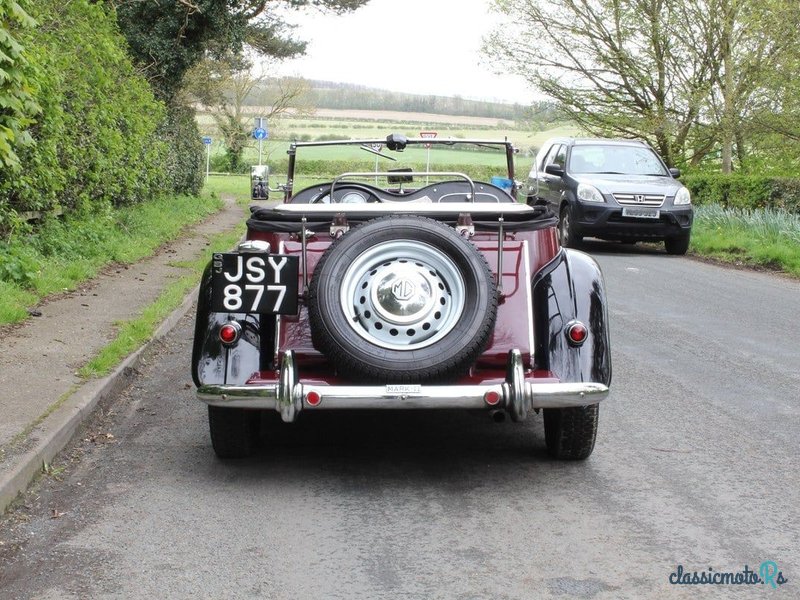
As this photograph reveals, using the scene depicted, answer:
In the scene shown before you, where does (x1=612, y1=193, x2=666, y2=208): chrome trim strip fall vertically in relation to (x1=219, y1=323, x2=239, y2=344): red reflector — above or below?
below

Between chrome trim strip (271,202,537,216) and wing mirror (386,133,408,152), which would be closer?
chrome trim strip (271,202,537,216)

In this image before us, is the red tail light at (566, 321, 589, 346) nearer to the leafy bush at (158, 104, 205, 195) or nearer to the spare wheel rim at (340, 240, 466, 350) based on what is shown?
the spare wheel rim at (340, 240, 466, 350)

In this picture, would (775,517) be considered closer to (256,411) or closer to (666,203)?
(256,411)

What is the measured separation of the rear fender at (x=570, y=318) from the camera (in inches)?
216

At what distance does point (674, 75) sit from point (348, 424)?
77.7 ft

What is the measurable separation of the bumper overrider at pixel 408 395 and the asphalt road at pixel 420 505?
1.45ft

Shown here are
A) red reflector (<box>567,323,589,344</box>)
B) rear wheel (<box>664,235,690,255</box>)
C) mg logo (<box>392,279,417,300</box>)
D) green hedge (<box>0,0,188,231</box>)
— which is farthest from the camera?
rear wheel (<box>664,235,690,255</box>)

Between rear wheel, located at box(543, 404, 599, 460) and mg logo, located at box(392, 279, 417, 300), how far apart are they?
1.04 metres

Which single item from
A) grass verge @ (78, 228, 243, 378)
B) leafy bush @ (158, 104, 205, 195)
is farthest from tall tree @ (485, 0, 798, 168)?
grass verge @ (78, 228, 243, 378)

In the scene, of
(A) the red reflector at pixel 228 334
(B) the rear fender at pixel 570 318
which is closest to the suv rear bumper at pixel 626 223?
(B) the rear fender at pixel 570 318

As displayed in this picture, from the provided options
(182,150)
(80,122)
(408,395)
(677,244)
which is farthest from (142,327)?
(182,150)

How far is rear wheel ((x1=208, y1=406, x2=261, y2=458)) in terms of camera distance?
5.73 metres

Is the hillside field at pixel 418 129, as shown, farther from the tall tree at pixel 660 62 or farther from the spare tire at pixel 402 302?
the tall tree at pixel 660 62

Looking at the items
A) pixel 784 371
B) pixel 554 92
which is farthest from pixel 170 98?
pixel 784 371
